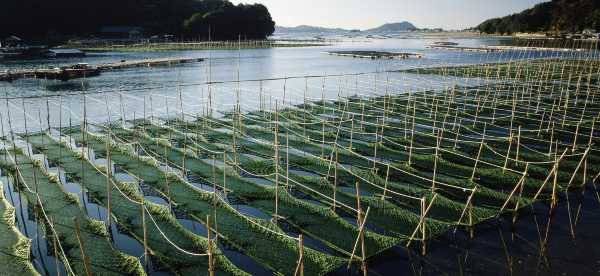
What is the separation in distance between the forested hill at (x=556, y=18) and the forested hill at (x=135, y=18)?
5331 centimetres

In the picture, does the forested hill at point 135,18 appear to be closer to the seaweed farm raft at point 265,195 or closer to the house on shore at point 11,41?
the house on shore at point 11,41

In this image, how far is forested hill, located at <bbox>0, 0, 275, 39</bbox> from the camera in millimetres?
65812

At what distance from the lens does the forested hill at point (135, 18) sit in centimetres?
6581

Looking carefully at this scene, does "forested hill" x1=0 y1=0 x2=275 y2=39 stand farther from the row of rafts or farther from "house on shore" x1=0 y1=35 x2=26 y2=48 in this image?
the row of rafts

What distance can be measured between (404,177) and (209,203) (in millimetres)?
4957

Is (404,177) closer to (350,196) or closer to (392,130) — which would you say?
(350,196)

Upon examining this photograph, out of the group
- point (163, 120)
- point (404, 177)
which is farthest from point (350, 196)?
point (163, 120)

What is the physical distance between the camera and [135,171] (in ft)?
38.1

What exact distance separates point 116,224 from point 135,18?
3142 inches

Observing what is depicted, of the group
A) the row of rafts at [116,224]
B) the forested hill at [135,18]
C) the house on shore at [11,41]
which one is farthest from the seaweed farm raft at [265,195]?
the forested hill at [135,18]

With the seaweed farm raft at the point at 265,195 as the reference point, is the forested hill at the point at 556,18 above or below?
above

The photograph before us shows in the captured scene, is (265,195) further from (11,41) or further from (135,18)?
(135,18)

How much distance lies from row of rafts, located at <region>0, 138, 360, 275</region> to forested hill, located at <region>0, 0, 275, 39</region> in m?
64.7

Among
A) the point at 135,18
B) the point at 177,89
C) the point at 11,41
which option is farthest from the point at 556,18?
the point at 11,41
